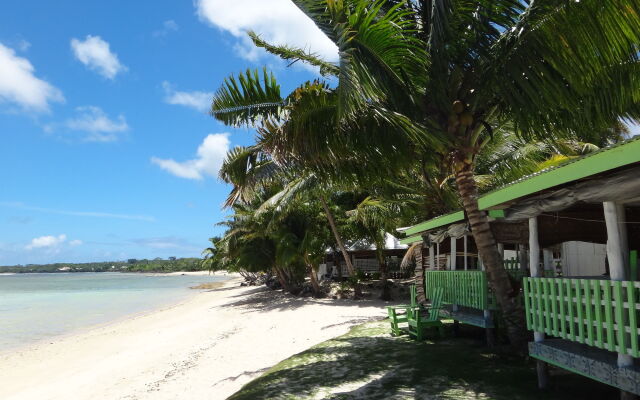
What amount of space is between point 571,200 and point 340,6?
339cm

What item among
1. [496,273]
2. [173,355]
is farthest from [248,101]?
[173,355]

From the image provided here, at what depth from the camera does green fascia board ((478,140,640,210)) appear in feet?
12.1

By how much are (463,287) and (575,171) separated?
4.78 metres

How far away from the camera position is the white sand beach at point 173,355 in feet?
29.8

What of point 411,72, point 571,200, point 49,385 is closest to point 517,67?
point 411,72

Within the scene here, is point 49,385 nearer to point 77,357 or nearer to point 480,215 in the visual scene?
point 77,357

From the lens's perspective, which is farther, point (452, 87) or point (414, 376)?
point (452, 87)

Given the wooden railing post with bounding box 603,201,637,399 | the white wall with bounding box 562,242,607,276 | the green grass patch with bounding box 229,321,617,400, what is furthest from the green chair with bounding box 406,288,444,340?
the wooden railing post with bounding box 603,201,637,399

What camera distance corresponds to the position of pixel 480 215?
22.9 ft

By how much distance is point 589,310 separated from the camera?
14.9 ft

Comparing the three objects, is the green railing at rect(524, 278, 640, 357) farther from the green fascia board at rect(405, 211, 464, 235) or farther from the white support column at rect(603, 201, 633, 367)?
Result: the green fascia board at rect(405, 211, 464, 235)

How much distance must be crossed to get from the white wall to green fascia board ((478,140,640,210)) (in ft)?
23.9

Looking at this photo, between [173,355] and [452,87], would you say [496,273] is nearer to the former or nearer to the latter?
[452,87]

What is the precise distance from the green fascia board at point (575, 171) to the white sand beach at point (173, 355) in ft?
17.6
